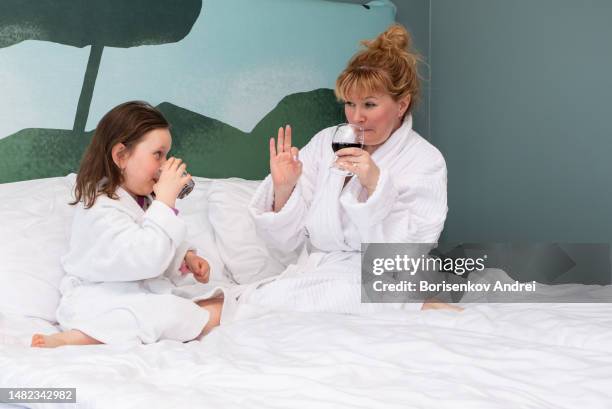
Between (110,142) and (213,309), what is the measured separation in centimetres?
49

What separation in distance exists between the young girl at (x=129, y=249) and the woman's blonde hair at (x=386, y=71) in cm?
60

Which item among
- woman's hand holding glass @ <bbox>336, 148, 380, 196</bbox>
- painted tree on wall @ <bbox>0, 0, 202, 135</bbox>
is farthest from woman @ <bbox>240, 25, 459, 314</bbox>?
painted tree on wall @ <bbox>0, 0, 202, 135</bbox>

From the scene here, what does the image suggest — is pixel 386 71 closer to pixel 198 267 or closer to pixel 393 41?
pixel 393 41

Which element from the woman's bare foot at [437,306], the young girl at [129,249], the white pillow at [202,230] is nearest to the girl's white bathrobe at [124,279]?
the young girl at [129,249]

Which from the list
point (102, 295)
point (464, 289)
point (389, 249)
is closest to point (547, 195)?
point (464, 289)

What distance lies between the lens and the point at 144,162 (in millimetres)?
1907

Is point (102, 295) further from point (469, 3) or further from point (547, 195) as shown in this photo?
point (469, 3)

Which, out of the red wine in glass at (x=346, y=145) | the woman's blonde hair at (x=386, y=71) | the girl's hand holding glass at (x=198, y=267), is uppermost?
the woman's blonde hair at (x=386, y=71)

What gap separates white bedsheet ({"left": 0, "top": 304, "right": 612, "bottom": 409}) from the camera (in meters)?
1.13

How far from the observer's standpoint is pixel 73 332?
1.68 metres

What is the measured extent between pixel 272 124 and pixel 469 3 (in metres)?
1.03

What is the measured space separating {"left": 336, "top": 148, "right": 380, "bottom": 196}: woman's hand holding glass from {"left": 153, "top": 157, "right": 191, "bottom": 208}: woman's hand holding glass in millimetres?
403

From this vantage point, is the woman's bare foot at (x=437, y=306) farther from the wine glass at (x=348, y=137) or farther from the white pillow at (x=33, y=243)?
the white pillow at (x=33, y=243)

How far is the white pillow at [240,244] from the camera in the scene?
2.21m
